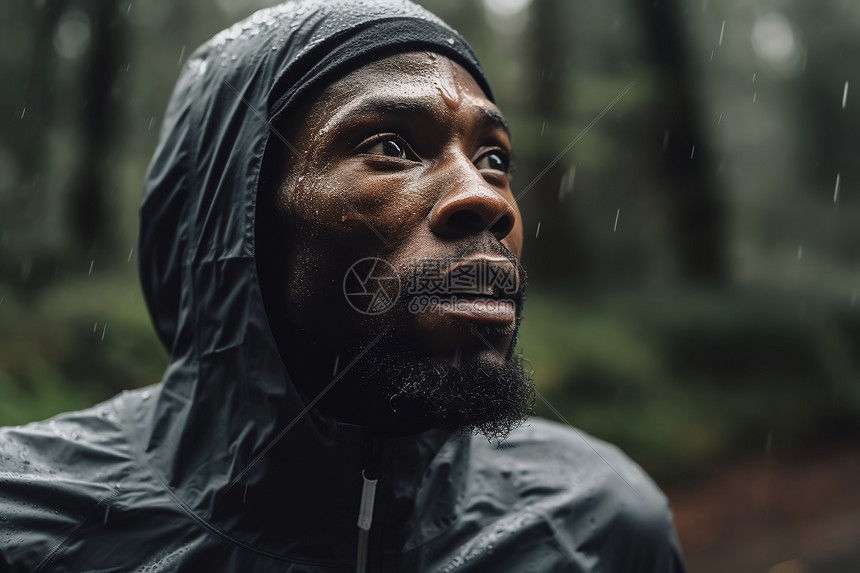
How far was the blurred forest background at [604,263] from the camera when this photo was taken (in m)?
8.77

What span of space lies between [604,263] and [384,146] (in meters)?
11.7

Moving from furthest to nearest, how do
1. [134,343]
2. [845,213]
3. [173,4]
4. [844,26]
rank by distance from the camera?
[845,213] → [844,26] → [173,4] → [134,343]

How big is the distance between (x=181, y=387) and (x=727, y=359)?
34.6 feet

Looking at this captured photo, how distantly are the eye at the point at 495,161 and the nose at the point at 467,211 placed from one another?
321 millimetres

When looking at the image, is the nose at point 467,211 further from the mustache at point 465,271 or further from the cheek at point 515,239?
the cheek at point 515,239

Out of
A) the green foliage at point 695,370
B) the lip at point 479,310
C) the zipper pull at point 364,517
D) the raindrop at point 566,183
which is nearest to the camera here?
the lip at point 479,310

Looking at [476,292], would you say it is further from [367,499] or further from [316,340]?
[367,499]

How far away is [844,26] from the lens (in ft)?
46.9

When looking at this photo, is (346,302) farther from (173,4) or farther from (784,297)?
(784,297)

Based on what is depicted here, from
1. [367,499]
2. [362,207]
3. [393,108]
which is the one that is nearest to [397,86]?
[393,108]

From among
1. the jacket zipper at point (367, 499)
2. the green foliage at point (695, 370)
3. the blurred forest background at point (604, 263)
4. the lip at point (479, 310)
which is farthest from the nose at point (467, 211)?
the green foliage at point (695, 370)

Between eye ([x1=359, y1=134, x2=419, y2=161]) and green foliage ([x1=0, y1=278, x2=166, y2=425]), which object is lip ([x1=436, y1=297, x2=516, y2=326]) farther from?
green foliage ([x1=0, y1=278, x2=166, y2=425])

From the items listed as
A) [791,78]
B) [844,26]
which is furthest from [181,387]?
[791,78]

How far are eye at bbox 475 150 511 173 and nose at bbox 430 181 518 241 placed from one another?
321 millimetres
